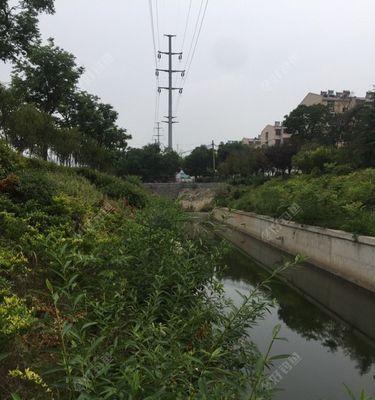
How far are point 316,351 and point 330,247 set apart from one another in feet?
22.2

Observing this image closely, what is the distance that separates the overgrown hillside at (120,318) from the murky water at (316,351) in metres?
1.39

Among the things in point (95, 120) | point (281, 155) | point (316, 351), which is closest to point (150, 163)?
point (281, 155)

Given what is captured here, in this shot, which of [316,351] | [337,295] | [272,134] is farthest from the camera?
[272,134]

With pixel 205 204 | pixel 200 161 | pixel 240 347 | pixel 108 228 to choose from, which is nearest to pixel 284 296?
Result: pixel 108 228

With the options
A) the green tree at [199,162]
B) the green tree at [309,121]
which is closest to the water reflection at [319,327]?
the green tree at [309,121]

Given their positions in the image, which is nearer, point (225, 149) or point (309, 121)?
point (309, 121)

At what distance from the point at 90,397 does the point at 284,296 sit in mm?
11075

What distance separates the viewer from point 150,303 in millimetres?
3566

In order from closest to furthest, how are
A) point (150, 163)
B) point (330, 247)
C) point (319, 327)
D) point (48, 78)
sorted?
1. point (319, 327)
2. point (330, 247)
3. point (48, 78)
4. point (150, 163)

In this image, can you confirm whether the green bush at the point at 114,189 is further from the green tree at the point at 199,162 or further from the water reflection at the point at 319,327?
the green tree at the point at 199,162

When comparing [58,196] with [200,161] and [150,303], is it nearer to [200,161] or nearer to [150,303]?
[150,303]

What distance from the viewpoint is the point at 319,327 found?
1002 cm

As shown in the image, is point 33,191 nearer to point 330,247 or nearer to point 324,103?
point 330,247

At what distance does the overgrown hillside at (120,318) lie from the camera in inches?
95.7
